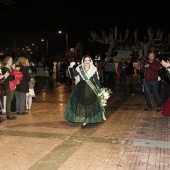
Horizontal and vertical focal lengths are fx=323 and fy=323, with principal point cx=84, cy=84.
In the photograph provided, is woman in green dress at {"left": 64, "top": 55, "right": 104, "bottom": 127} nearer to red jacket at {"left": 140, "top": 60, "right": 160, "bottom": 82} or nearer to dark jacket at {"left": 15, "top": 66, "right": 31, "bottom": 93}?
dark jacket at {"left": 15, "top": 66, "right": 31, "bottom": 93}

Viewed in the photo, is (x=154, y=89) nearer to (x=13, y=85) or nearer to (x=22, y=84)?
(x=22, y=84)

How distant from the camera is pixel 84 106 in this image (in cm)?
803

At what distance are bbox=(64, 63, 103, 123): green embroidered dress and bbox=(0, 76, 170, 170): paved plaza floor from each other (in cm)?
23

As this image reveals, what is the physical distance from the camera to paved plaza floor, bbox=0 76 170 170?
17.5 feet

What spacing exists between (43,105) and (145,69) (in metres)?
3.93

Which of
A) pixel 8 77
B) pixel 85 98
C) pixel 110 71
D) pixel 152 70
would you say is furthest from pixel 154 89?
pixel 110 71

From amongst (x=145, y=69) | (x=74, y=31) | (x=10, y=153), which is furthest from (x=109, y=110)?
(x=74, y=31)

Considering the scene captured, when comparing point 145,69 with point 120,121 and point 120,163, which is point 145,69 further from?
point 120,163

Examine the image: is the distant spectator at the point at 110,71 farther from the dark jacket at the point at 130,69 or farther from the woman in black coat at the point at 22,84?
the woman in black coat at the point at 22,84

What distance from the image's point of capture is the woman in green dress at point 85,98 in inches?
316

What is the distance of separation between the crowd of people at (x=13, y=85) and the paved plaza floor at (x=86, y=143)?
452 millimetres

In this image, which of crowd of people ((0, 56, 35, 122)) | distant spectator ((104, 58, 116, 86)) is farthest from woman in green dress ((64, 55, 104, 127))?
distant spectator ((104, 58, 116, 86))

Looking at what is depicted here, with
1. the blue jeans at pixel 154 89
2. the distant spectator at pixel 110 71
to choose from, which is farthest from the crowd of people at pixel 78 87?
the distant spectator at pixel 110 71

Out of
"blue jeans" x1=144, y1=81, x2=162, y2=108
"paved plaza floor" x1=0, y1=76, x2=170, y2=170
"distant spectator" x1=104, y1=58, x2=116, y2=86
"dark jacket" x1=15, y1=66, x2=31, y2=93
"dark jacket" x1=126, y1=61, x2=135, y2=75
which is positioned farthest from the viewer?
"distant spectator" x1=104, y1=58, x2=116, y2=86
